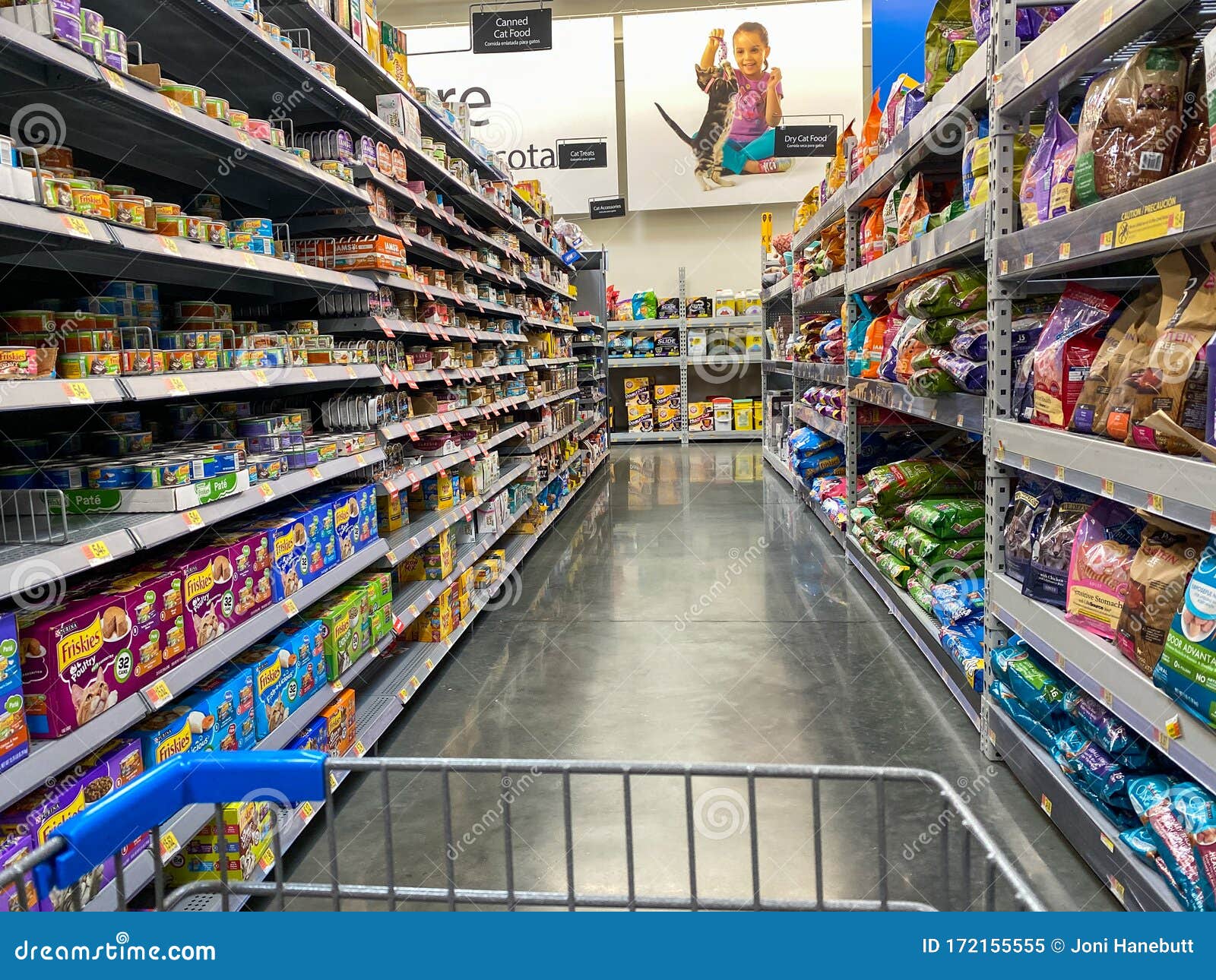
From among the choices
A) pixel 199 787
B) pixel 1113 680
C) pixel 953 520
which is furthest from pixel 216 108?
pixel 953 520

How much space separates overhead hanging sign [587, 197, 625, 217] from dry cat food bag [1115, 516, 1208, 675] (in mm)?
11508

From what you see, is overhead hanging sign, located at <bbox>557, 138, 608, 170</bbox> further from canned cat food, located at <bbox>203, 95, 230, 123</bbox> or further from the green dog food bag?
canned cat food, located at <bbox>203, 95, 230, 123</bbox>

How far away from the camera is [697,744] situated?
309 cm

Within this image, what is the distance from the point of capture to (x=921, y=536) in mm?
3887

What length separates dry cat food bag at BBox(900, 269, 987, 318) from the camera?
3.29 m

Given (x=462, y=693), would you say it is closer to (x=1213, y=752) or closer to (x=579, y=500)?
(x=1213, y=752)

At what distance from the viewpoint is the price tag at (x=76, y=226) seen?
5.55 ft

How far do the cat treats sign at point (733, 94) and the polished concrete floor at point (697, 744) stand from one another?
8397 mm

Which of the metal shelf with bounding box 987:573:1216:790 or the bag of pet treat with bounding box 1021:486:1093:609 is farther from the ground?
the bag of pet treat with bounding box 1021:486:1093:609

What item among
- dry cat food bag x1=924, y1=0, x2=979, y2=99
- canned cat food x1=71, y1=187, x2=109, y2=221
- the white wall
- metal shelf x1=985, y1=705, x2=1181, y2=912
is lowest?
metal shelf x1=985, y1=705, x2=1181, y2=912

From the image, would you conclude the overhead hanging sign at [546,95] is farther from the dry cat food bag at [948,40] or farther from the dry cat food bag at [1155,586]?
the dry cat food bag at [1155,586]

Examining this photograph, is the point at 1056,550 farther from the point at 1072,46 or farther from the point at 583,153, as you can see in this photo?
the point at 583,153

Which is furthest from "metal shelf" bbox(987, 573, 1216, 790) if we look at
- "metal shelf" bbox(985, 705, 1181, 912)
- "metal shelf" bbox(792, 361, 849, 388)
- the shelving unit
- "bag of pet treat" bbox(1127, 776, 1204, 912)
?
"metal shelf" bbox(792, 361, 849, 388)

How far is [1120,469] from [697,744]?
1629 mm
